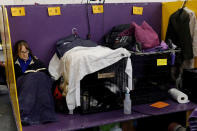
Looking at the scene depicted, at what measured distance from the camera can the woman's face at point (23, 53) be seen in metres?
2.08

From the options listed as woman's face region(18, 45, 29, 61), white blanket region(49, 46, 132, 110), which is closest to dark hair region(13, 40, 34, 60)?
woman's face region(18, 45, 29, 61)

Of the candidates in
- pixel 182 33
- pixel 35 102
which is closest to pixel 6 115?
pixel 35 102

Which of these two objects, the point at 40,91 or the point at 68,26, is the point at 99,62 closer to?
the point at 40,91

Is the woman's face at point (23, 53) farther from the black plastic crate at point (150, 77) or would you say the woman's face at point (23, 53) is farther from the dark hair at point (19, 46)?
the black plastic crate at point (150, 77)

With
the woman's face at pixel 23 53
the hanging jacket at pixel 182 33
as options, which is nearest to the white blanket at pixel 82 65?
the woman's face at pixel 23 53

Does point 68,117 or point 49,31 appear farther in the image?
point 49,31

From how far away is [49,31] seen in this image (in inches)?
88.6

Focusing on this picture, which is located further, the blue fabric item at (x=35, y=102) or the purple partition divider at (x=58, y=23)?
the purple partition divider at (x=58, y=23)

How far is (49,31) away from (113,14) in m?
0.75

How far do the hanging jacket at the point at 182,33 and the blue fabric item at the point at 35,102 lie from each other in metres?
1.34

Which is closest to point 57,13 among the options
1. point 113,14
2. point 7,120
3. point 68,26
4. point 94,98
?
point 68,26

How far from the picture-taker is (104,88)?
191 centimetres

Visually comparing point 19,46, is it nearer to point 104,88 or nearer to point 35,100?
point 35,100

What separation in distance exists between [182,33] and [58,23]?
1.26 m
